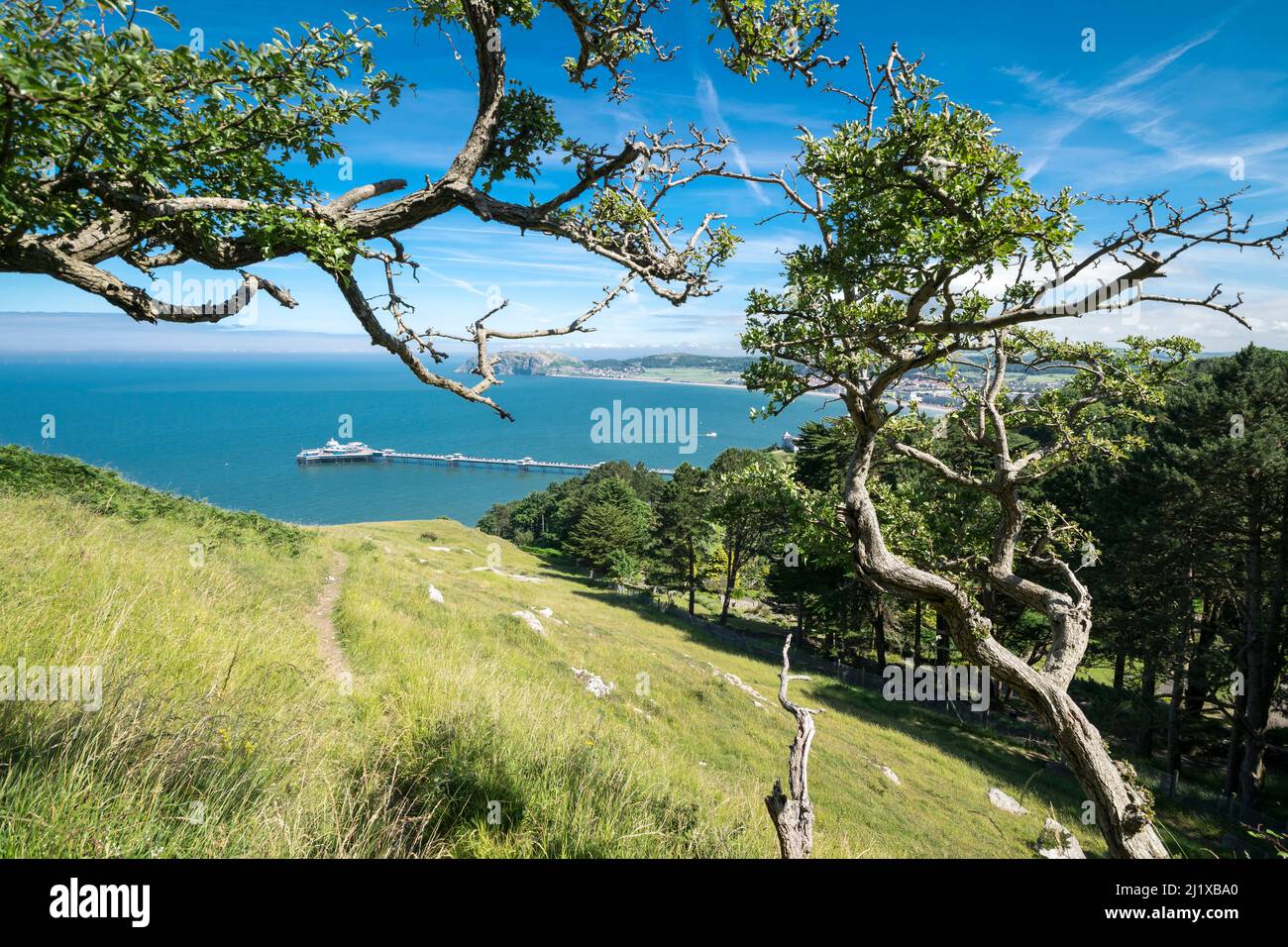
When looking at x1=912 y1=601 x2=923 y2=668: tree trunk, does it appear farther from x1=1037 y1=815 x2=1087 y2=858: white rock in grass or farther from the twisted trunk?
the twisted trunk

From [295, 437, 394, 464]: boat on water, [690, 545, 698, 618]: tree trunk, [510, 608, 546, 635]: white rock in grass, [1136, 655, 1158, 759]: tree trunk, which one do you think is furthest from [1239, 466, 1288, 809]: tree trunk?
[295, 437, 394, 464]: boat on water

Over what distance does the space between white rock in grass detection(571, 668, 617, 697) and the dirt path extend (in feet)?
18.7

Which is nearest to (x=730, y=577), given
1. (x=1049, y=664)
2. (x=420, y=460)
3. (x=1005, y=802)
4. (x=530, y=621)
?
(x=1005, y=802)

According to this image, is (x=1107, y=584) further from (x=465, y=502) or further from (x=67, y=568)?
(x=465, y=502)

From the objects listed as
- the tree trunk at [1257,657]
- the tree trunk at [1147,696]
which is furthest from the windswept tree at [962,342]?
the tree trunk at [1147,696]

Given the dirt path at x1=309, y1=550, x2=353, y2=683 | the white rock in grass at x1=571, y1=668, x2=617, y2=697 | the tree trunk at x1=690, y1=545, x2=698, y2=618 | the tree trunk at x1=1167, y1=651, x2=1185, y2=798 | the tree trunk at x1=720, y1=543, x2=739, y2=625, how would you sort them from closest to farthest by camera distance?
1. the dirt path at x1=309, y1=550, x2=353, y2=683
2. the white rock in grass at x1=571, y1=668, x2=617, y2=697
3. the tree trunk at x1=1167, y1=651, x2=1185, y2=798
4. the tree trunk at x1=720, y1=543, x2=739, y2=625
5. the tree trunk at x1=690, y1=545, x2=698, y2=618

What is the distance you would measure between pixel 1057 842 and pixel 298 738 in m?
16.0

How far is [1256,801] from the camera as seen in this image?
1603cm

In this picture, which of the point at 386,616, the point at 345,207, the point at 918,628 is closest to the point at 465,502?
the point at 918,628

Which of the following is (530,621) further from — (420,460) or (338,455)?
(420,460)

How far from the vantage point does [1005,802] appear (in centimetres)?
1425

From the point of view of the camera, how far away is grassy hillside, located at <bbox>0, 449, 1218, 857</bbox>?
276 cm

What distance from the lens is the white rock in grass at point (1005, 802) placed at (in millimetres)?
14023
